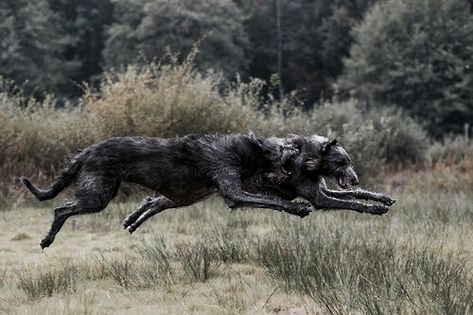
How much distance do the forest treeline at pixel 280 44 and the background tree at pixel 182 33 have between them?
71 millimetres

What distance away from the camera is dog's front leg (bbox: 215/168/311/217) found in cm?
557

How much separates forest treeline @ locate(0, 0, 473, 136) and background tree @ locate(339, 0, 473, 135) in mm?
56

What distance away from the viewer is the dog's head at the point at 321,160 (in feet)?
20.0

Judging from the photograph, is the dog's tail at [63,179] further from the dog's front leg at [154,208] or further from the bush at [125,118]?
the bush at [125,118]

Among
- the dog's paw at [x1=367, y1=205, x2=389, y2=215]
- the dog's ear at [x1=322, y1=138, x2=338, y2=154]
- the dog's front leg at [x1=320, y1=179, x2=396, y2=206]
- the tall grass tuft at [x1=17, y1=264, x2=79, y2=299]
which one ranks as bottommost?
the tall grass tuft at [x1=17, y1=264, x2=79, y2=299]

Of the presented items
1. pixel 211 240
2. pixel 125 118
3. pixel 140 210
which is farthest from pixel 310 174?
pixel 125 118

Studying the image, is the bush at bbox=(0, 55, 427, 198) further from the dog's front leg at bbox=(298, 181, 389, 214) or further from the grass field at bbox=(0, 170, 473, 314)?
the dog's front leg at bbox=(298, 181, 389, 214)

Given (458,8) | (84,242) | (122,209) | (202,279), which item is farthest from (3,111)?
(458,8)

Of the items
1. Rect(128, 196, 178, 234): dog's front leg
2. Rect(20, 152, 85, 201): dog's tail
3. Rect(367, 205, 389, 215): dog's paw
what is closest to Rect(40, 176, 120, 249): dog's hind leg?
Rect(20, 152, 85, 201): dog's tail

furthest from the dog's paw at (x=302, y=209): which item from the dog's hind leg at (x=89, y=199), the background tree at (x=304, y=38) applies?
the background tree at (x=304, y=38)

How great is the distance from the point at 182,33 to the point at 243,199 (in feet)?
114

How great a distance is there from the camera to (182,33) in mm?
39594

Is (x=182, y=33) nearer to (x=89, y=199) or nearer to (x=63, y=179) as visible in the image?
(x=63, y=179)

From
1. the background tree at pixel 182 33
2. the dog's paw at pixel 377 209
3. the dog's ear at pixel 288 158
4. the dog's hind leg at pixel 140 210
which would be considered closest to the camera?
the dog's paw at pixel 377 209
